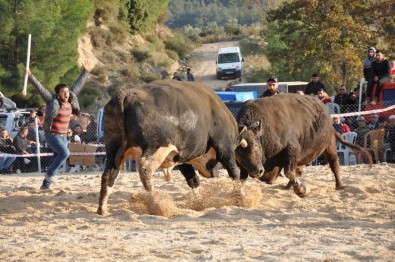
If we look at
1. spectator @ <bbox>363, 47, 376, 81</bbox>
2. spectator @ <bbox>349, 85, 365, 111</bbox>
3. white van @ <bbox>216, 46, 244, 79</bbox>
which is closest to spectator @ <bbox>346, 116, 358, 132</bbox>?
spectator @ <bbox>349, 85, 365, 111</bbox>

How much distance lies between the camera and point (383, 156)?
17031 millimetres

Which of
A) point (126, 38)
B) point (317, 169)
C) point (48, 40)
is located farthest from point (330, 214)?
point (126, 38)

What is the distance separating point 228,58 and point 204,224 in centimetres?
4691

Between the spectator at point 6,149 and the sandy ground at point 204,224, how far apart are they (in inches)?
197

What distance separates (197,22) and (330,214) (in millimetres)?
147179

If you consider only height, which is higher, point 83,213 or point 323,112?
point 323,112

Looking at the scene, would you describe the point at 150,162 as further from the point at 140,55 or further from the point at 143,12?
the point at 143,12

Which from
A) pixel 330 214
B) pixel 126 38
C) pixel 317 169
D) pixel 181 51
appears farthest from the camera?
pixel 181 51

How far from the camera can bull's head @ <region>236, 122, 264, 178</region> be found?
11.1 meters

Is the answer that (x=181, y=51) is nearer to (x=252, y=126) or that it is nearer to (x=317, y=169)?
(x=317, y=169)

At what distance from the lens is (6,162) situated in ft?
59.8

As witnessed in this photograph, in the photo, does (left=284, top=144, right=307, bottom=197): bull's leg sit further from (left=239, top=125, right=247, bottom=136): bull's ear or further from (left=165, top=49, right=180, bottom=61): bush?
(left=165, top=49, right=180, bottom=61): bush

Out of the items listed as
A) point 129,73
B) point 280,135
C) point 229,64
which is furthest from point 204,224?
point 229,64

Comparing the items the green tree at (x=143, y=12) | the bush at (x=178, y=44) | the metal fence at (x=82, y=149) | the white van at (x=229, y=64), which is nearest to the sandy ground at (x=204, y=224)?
the metal fence at (x=82, y=149)
